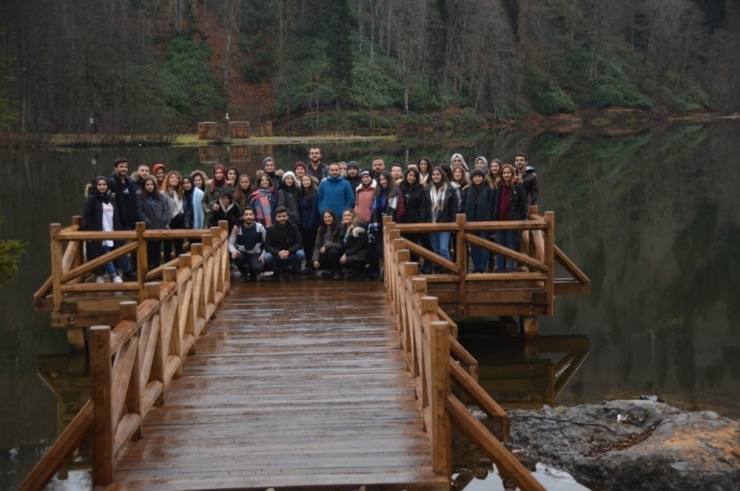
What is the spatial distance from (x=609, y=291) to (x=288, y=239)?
7.55 m

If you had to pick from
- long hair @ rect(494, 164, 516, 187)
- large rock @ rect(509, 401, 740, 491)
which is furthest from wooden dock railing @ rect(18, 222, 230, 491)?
long hair @ rect(494, 164, 516, 187)

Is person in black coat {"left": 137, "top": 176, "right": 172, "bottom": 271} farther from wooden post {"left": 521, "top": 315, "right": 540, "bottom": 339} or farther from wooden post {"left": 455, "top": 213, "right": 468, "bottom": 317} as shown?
wooden post {"left": 521, "top": 315, "right": 540, "bottom": 339}

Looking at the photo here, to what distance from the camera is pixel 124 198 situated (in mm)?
13766

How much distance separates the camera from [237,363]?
9.52m

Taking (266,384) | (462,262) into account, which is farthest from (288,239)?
(266,384)

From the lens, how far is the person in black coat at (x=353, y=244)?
13.9 meters

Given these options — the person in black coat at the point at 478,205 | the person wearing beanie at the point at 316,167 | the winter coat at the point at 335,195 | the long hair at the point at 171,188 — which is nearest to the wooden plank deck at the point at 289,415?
the person in black coat at the point at 478,205

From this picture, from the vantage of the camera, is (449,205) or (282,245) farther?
(282,245)

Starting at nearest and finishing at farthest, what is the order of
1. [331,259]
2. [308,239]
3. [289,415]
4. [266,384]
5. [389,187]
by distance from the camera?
[289,415] < [266,384] < [389,187] < [331,259] < [308,239]

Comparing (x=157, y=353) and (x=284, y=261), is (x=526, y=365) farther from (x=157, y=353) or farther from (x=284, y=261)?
(x=157, y=353)

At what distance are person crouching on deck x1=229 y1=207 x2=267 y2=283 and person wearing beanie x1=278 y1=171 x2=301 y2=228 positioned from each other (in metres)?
0.50

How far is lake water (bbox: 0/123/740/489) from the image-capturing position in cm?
1248

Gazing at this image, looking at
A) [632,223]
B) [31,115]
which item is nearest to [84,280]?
[632,223]

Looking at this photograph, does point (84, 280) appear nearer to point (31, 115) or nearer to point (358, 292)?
point (358, 292)
